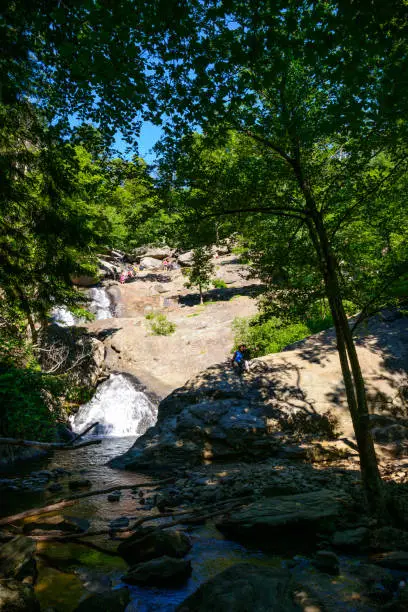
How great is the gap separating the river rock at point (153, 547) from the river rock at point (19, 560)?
1.13m

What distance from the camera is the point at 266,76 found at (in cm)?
434

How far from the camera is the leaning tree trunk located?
217 inches

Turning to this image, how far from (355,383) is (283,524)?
230cm

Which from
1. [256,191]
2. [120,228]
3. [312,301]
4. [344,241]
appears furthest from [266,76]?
[120,228]

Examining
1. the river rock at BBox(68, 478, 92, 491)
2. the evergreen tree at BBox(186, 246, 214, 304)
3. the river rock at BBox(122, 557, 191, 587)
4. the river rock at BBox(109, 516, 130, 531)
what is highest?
the evergreen tree at BBox(186, 246, 214, 304)

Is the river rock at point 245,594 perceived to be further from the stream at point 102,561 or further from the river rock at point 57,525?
the river rock at point 57,525

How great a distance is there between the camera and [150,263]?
47.2 m

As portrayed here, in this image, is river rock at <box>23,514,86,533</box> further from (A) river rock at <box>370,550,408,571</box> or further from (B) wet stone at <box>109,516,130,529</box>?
(A) river rock at <box>370,550,408,571</box>

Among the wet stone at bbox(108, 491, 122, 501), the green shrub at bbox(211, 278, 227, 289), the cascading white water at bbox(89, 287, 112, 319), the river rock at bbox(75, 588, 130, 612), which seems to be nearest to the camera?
the river rock at bbox(75, 588, 130, 612)

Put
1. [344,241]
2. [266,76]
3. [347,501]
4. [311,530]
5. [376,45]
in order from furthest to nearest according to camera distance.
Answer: [344,241] → [347,501] → [311,530] → [266,76] → [376,45]

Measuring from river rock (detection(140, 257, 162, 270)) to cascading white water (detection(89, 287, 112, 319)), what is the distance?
13459 mm

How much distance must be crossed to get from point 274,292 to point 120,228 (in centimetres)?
2894

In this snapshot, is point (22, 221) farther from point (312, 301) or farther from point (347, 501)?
point (347, 501)

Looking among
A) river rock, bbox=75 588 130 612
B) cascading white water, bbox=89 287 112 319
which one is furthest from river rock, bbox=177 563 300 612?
cascading white water, bbox=89 287 112 319
